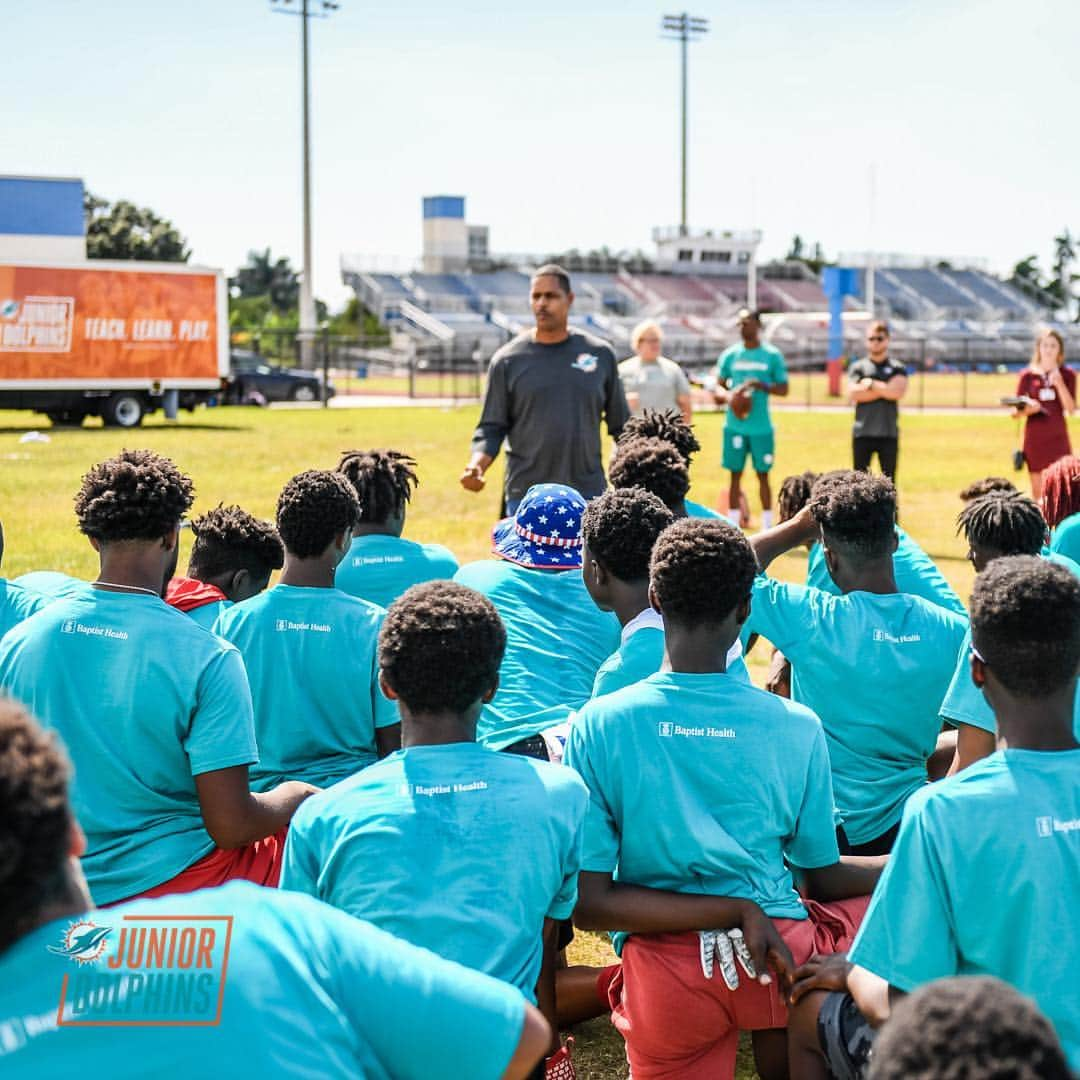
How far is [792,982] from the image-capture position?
114 inches

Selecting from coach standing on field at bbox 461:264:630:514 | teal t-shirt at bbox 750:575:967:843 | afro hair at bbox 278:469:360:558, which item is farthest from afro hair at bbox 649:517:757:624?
coach standing on field at bbox 461:264:630:514

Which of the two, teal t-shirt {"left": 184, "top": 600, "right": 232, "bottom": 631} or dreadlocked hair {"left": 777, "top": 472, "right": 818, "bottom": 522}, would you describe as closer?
teal t-shirt {"left": 184, "top": 600, "right": 232, "bottom": 631}

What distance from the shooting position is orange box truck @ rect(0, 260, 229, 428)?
2753cm

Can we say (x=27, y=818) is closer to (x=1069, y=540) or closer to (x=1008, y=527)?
(x=1008, y=527)

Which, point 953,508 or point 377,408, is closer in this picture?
point 953,508

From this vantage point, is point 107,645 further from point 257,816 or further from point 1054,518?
point 1054,518

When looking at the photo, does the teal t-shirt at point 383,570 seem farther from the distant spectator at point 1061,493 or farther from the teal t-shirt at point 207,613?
the distant spectator at point 1061,493

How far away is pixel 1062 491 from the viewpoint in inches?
209

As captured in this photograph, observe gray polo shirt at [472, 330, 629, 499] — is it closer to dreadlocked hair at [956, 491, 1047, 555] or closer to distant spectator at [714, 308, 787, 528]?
dreadlocked hair at [956, 491, 1047, 555]

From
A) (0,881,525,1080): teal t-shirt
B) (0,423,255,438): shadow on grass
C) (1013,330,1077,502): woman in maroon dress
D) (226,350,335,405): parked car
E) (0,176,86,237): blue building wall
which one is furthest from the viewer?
(226,350,335,405): parked car

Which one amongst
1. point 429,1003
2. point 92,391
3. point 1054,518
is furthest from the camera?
point 92,391

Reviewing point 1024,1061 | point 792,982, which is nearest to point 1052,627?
point 792,982

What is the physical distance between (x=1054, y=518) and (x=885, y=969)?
3440 mm

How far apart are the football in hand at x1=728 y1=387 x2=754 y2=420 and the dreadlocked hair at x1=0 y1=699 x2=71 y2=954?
1073 centimetres
